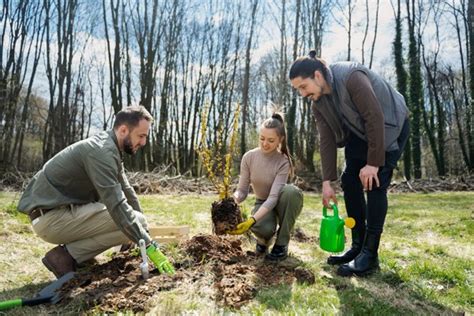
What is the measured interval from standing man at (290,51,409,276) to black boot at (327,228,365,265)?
0.12 meters

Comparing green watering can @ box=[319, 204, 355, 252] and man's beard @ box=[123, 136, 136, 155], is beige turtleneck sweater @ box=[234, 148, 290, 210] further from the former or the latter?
man's beard @ box=[123, 136, 136, 155]

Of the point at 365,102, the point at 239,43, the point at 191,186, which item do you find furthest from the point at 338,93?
the point at 239,43

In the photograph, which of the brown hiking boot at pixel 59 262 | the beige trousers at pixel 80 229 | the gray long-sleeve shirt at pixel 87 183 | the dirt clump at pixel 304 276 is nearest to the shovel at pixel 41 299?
the brown hiking boot at pixel 59 262

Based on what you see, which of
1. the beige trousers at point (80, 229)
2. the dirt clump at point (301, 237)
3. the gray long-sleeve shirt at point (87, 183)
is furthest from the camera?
the dirt clump at point (301, 237)

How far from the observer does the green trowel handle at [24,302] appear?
6.97 feet

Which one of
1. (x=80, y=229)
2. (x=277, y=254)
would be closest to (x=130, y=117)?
(x=80, y=229)

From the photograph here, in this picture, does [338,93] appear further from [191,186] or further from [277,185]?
[191,186]

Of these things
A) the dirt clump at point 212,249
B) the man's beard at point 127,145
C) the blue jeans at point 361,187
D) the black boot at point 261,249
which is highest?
the man's beard at point 127,145

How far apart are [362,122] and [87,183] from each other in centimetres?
194

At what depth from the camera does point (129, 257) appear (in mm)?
2883

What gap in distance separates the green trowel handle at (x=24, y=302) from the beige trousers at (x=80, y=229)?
0.55m

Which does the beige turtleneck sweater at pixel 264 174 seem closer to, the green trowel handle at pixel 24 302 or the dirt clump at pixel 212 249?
the dirt clump at pixel 212 249

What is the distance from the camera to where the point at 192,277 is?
2451 mm

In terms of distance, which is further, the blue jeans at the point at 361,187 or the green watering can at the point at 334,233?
the green watering can at the point at 334,233
